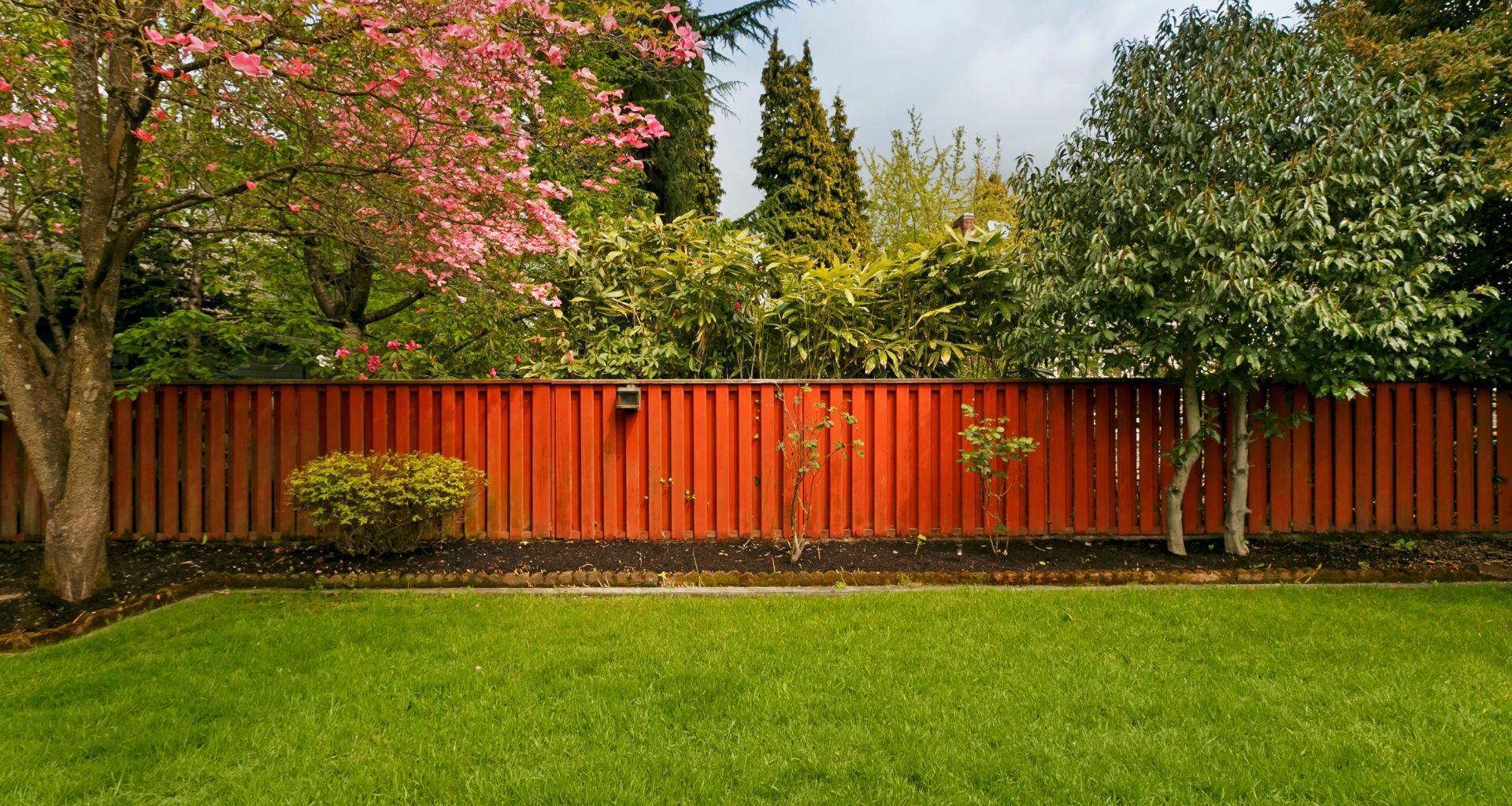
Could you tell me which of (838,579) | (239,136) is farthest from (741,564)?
(239,136)

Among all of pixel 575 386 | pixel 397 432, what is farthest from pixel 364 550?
pixel 575 386

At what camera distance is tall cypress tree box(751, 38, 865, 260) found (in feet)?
50.9

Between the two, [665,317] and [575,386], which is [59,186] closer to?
[575,386]

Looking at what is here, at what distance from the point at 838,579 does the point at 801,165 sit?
13.8 m

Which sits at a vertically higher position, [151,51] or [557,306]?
[151,51]

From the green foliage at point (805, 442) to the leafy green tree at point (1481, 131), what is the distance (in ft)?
12.3

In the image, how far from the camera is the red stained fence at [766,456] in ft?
15.7

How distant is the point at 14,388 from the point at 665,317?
358cm

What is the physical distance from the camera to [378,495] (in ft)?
13.1

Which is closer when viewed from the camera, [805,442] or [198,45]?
[198,45]

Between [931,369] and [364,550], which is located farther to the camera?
[931,369]

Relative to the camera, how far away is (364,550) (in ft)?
13.9

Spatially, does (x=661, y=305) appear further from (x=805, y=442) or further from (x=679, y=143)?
(x=679, y=143)

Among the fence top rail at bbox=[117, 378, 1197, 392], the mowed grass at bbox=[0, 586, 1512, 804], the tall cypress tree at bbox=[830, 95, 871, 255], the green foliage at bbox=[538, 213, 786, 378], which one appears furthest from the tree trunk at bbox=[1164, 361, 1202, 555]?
the tall cypress tree at bbox=[830, 95, 871, 255]
